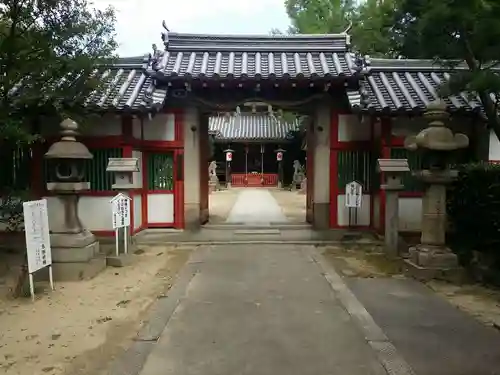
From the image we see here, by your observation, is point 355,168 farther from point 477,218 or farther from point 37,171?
point 37,171

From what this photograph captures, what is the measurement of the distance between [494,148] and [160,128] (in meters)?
8.28

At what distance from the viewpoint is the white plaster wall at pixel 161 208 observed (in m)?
12.1

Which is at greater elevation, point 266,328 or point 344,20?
point 344,20

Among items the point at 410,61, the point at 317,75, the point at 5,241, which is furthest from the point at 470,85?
the point at 5,241

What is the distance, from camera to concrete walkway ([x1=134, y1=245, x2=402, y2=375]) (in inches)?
168

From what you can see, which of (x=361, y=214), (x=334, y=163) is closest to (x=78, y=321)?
(x=334, y=163)

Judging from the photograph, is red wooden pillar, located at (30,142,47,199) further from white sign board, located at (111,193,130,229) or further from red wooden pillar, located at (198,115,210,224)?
red wooden pillar, located at (198,115,210,224)

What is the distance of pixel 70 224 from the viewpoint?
322 inches

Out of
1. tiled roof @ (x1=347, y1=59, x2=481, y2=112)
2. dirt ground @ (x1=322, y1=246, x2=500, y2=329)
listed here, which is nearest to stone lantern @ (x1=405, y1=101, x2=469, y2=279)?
dirt ground @ (x1=322, y1=246, x2=500, y2=329)

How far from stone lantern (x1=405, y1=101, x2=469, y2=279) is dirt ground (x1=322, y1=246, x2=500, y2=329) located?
40 centimetres

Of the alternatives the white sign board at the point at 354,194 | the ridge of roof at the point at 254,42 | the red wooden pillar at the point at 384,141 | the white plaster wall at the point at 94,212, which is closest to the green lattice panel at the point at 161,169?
the white plaster wall at the point at 94,212

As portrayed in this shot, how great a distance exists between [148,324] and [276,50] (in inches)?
398

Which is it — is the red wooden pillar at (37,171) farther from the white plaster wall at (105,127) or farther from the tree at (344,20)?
the tree at (344,20)

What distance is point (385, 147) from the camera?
1114 cm
